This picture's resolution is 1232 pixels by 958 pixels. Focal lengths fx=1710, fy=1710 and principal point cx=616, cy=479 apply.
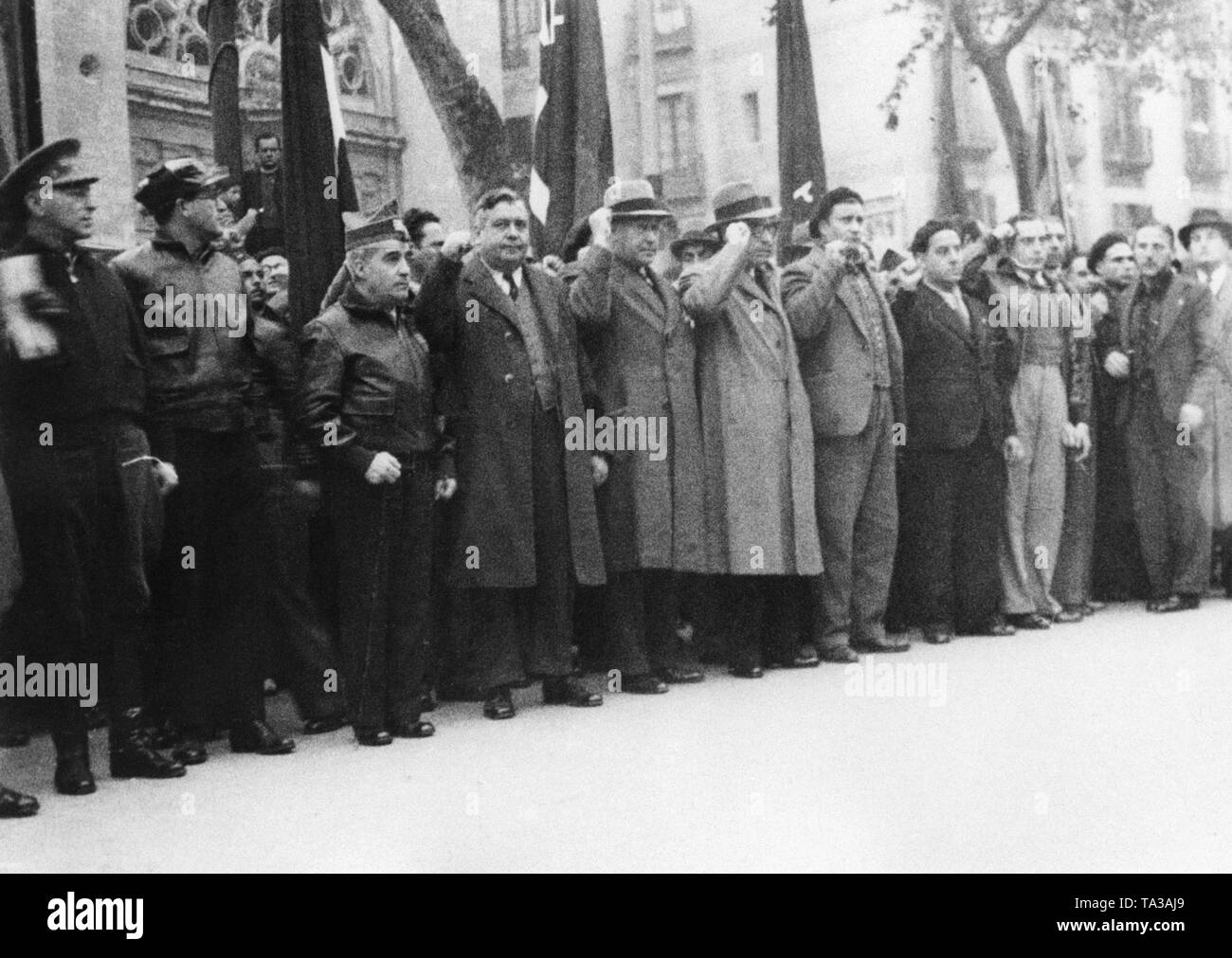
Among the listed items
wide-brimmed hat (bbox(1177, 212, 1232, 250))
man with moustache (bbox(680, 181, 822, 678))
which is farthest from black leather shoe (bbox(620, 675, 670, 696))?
wide-brimmed hat (bbox(1177, 212, 1232, 250))

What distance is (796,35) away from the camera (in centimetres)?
1013

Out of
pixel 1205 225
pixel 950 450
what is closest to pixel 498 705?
pixel 950 450

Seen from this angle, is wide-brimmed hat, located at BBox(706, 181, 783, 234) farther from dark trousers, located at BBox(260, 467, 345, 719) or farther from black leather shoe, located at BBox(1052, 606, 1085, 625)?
black leather shoe, located at BBox(1052, 606, 1085, 625)

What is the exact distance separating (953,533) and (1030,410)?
2.84 feet

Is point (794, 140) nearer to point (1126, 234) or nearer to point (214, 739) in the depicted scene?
point (1126, 234)

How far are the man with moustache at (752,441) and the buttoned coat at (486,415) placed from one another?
3.84ft

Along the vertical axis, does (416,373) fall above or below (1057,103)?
below

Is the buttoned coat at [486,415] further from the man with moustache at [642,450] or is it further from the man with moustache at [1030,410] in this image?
the man with moustache at [1030,410]

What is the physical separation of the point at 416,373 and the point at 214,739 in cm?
159

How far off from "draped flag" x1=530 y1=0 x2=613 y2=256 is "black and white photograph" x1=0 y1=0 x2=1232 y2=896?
0.08 feet

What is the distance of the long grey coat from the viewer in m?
7.77

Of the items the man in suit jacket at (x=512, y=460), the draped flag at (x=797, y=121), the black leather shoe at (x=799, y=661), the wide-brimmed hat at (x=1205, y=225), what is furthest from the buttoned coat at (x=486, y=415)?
the wide-brimmed hat at (x=1205, y=225)

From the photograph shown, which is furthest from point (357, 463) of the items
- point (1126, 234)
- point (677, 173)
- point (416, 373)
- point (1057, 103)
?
point (1057, 103)

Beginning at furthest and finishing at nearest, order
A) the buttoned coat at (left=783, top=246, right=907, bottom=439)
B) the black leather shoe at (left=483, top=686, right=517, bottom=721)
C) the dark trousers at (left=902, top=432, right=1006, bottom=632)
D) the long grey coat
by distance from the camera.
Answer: the dark trousers at (left=902, top=432, right=1006, bottom=632), the buttoned coat at (left=783, top=246, right=907, bottom=439), the long grey coat, the black leather shoe at (left=483, top=686, right=517, bottom=721)
